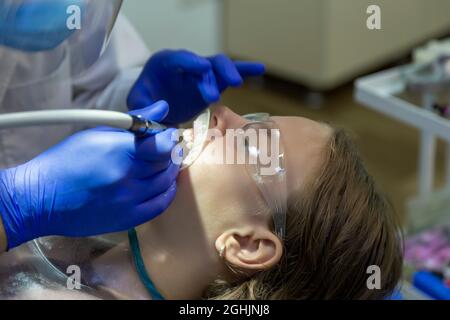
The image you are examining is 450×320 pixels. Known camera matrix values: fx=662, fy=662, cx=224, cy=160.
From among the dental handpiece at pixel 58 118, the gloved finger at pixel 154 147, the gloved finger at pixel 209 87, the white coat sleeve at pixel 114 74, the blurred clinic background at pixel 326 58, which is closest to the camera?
the dental handpiece at pixel 58 118

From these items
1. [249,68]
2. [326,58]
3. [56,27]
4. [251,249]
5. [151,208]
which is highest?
[56,27]

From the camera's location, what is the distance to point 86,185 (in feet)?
2.89

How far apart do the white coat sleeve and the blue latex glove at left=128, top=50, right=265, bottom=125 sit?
0.06 meters

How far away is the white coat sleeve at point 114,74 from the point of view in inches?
50.2

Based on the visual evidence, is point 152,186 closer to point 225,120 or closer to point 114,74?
point 225,120

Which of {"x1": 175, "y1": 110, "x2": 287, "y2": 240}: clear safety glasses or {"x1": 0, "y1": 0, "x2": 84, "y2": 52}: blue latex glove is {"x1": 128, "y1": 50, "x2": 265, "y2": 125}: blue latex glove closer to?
{"x1": 175, "y1": 110, "x2": 287, "y2": 240}: clear safety glasses

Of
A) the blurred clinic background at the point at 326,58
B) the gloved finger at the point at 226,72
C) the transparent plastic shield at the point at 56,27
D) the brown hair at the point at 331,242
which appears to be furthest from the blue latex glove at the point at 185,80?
the blurred clinic background at the point at 326,58

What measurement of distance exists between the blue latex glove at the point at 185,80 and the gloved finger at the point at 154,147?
0.95 ft

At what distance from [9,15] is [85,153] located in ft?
0.67

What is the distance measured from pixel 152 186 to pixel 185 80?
13.7 inches

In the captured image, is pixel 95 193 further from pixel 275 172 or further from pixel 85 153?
pixel 275 172

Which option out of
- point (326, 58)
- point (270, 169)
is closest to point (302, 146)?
point (270, 169)

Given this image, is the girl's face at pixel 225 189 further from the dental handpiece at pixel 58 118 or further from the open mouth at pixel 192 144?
the dental handpiece at pixel 58 118
